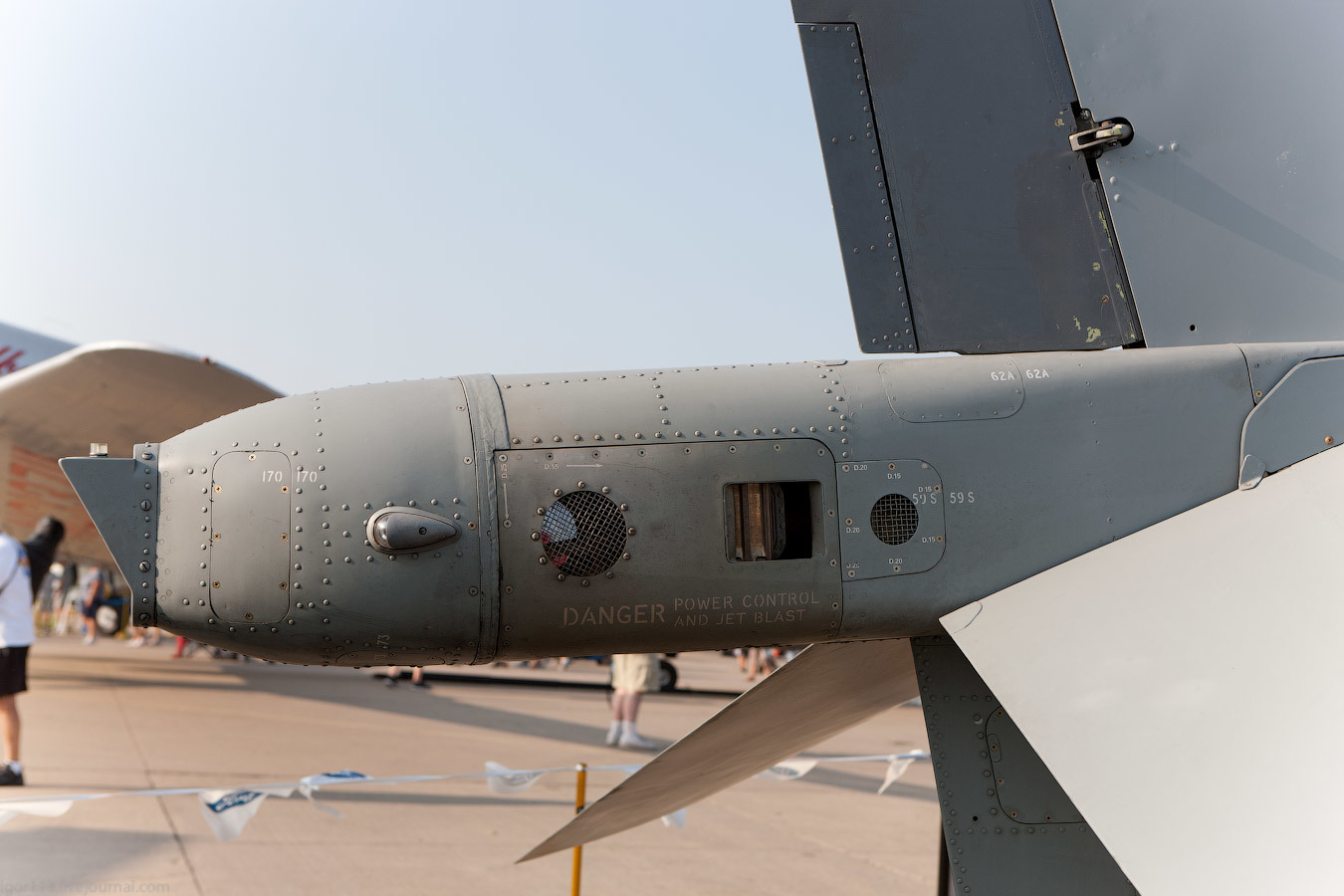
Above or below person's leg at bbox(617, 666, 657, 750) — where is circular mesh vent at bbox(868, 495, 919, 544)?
above

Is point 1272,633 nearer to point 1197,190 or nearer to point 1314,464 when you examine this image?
point 1314,464

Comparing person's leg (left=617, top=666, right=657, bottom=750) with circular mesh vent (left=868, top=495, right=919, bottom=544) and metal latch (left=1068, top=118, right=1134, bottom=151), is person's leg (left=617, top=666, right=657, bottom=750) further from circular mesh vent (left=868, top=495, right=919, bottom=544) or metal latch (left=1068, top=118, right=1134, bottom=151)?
metal latch (left=1068, top=118, right=1134, bottom=151)

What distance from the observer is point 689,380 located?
356 cm

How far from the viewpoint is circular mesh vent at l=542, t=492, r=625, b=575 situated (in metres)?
3.24

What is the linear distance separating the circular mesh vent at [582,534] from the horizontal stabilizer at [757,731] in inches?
43.6

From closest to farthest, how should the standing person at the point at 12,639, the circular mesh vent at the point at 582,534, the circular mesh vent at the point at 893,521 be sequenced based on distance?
1. the circular mesh vent at the point at 582,534
2. the circular mesh vent at the point at 893,521
3. the standing person at the point at 12,639

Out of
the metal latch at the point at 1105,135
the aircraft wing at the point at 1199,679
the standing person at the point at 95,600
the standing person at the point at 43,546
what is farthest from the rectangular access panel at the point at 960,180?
the standing person at the point at 95,600

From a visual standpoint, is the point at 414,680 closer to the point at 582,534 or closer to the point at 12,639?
the point at 12,639

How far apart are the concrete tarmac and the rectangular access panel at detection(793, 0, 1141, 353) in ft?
11.0

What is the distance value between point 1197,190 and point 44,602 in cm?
3938

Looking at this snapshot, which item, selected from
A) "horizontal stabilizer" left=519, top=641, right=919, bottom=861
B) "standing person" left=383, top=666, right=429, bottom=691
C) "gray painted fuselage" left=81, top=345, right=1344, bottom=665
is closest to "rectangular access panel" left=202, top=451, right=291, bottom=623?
"gray painted fuselage" left=81, top=345, right=1344, bottom=665

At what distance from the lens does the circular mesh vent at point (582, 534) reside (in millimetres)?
3238

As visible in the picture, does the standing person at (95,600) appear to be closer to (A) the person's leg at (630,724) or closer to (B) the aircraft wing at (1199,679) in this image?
(A) the person's leg at (630,724)

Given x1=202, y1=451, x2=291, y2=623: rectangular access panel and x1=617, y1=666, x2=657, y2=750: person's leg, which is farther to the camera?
x1=617, y1=666, x2=657, y2=750: person's leg
